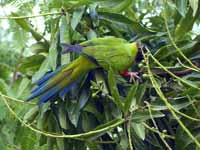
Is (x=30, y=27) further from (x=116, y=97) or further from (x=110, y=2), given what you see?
(x=116, y=97)

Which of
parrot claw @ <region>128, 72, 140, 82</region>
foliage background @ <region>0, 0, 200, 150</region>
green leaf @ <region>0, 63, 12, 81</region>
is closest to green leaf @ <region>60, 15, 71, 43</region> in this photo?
foliage background @ <region>0, 0, 200, 150</region>

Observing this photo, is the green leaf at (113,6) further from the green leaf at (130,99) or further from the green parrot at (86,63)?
the green leaf at (130,99)

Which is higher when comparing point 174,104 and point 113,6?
point 113,6

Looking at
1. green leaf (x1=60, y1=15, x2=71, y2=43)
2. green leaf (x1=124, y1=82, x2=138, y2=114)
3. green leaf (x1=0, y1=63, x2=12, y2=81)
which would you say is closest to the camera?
green leaf (x1=124, y1=82, x2=138, y2=114)

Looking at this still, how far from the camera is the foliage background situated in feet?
2.73

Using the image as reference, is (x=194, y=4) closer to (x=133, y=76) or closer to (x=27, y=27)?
(x=133, y=76)

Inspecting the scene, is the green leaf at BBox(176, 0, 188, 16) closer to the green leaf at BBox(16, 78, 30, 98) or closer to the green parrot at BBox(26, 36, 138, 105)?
the green parrot at BBox(26, 36, 138, 105)

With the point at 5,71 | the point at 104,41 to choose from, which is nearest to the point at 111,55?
the point at 104,41

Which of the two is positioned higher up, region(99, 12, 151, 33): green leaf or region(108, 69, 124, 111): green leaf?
region(99, 12, 151, 33): green leaf

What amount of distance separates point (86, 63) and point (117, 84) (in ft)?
0.22

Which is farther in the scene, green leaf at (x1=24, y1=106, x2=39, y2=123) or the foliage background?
green leaf at (x1=24, y1=106, x2=39, y2=123)

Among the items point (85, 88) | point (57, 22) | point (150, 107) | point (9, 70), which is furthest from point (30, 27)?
point (9, 70)

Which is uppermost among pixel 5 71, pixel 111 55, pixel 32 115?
pixel 111 55

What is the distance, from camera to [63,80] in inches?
34.3
